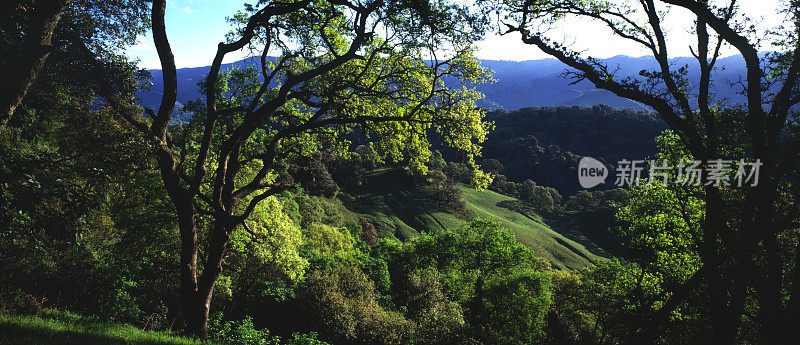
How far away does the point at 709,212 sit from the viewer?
7.43 m

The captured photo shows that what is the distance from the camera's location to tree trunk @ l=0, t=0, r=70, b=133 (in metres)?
7.62

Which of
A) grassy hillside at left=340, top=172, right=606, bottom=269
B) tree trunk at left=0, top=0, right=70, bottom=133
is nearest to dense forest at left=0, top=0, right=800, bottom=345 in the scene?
tree trunk at left=0, top=0, right=70, bottom=133

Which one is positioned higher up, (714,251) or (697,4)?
(697,4)

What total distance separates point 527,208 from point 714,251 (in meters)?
119

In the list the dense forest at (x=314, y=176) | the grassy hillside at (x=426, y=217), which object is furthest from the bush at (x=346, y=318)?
the grassy hillside at (x=426, y=217)

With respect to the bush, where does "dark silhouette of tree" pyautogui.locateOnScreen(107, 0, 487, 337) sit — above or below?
above

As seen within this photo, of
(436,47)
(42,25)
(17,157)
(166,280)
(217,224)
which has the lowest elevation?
(166,280)

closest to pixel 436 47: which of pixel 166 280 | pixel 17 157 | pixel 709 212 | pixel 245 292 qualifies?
pixel 709 212

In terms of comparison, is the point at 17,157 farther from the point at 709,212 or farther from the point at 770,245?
the point at 770,245

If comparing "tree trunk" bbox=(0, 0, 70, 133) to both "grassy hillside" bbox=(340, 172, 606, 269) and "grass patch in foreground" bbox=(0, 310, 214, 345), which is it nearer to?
"grass patch in foreground" bbox=(0, 310, 214, 345)

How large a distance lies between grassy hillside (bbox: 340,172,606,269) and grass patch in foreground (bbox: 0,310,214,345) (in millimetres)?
66412

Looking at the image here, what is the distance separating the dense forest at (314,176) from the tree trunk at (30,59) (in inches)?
1.7

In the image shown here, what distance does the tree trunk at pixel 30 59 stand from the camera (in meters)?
7.62

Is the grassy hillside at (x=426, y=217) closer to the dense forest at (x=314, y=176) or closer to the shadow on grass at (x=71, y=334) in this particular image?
the dense forest at (x=314, y=176)
